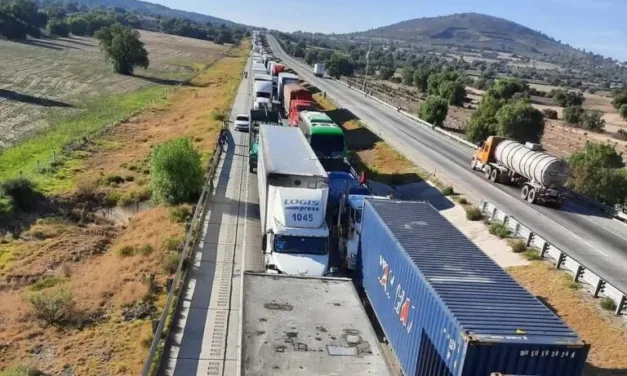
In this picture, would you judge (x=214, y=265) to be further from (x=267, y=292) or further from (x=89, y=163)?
(x=89, y=163)

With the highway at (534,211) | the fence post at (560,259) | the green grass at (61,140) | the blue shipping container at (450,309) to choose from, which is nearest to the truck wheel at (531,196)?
the highway at (534,211)

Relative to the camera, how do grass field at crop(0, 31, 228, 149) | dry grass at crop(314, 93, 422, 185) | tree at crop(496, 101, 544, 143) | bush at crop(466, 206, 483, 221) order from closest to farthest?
1. bush at crop(466, 206, 483, 221)
2. dry grass at crop(314, 93, 422, 185)
3. tree at crop(496, 101, 544, 143)
4. grass field at crop(0, 31, 228, 149)

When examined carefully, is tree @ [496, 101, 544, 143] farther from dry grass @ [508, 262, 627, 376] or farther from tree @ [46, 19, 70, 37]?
tree @ [46, 19, 70, 37]

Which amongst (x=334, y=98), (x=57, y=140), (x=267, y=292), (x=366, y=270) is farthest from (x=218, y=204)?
(x=334, y=98)

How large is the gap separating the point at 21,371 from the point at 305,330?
8.55m

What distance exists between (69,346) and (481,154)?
1180 inches

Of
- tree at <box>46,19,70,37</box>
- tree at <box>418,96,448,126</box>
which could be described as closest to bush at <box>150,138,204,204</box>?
tree at <box>418,96,448,126</box>

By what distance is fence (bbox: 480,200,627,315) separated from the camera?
19042mm

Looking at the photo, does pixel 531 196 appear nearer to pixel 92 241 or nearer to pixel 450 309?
pixel 450 309

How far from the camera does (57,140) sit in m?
48.4

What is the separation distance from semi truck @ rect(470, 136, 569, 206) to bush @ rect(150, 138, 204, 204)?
1985 cm

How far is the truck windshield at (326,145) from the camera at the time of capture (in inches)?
1321

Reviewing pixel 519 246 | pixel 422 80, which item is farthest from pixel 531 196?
pixel 422 80

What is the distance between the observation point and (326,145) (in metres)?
33.7
